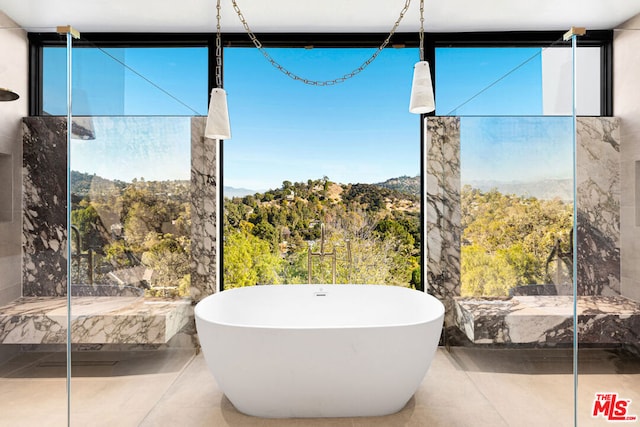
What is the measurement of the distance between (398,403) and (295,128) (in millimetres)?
2518

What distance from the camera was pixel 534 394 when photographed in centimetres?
195

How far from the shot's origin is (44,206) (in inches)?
71.5

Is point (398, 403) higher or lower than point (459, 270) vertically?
lower

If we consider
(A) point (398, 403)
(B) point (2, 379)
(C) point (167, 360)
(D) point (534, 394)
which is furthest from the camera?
(C) point (167, 360)

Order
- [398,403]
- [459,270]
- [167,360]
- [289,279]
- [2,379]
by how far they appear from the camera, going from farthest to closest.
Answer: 1. [289,279]
2. [459,270]
3. [167,360]
4. [398,403]
5. [2,379]

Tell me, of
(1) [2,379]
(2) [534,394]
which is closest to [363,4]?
(2) [534,394]

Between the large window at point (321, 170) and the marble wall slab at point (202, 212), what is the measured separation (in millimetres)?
247

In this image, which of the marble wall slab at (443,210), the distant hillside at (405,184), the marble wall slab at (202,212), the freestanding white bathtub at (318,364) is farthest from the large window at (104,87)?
the marble wall slab at (443,210)

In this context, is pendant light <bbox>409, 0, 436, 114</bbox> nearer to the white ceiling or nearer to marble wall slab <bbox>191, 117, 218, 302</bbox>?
the white ceiling

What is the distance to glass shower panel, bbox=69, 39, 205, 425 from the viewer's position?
1950 mm

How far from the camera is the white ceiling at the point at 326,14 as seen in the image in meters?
2.81

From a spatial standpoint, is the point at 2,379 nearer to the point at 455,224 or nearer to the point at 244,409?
the point at 244,409

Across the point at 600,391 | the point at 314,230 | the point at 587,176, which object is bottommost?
the point at 600,391

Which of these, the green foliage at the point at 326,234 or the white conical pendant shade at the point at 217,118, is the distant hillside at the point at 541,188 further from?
the white conical pendant shade at the point at 217,118
